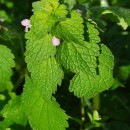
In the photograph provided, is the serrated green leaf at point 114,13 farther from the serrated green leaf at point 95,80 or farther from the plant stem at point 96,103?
the plant stem at point 96,103

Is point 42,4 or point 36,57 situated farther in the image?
point 42,4

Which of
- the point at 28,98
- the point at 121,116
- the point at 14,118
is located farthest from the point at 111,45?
the point at 28,98

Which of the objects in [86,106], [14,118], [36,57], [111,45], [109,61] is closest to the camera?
[36,57]

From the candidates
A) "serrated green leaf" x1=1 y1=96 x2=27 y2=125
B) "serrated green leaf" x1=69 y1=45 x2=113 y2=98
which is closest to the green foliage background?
"serrated green leaf" x1=1 y1=96 x2=27 y2=125

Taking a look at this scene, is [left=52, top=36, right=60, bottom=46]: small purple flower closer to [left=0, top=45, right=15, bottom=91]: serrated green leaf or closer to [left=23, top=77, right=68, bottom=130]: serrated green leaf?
[left=23, top=77, right=68, bottom=130]: serrated green leaf

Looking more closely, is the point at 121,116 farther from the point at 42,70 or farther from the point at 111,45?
the point at 42,70
